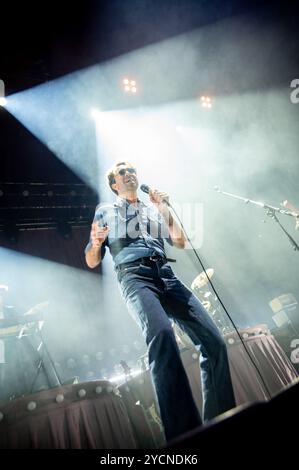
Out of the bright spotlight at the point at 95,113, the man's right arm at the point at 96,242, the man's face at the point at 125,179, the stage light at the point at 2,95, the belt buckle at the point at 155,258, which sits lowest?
the belt buckle at the point at 155,258

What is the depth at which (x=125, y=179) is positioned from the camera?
2.87 m

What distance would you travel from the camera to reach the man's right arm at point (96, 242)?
221cm

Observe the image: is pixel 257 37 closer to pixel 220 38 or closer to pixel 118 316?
pixel 220 38

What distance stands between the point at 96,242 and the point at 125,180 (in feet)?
2.90

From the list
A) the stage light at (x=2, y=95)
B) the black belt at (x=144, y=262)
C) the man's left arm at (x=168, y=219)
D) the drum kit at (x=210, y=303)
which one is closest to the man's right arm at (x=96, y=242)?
the black belt at (x=144, y=262)

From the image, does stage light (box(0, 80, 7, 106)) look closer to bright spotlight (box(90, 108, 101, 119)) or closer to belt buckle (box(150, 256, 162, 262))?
bright spotlight (box(90, 108, 101, 119))

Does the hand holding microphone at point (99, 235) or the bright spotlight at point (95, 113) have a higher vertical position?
the bright spotlight at point (95, 113)

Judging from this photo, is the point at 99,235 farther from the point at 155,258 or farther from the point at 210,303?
the point at 210,303

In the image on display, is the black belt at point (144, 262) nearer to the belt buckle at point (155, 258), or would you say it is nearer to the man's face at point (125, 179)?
the belt buckle at point (155, 258)

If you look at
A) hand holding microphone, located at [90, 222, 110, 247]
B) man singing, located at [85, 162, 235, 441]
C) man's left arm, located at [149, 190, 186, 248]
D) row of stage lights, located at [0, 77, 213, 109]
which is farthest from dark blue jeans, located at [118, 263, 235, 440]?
row of stage lights, located at [0, 77, 213, 109]

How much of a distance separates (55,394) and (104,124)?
6926mm

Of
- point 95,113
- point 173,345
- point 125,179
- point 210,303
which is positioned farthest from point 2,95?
point 173,345

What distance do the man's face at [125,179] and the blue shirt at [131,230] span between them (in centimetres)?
14

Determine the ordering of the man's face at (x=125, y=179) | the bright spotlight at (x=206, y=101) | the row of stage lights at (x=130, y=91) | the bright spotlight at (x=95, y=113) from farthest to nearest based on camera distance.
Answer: the bright spotlight at (x=206, y=101)
the bright spotlight at (x=95, y=113)
the row of stage lights at (x=130, y=91)
the man's face at (x=125, y=179)
